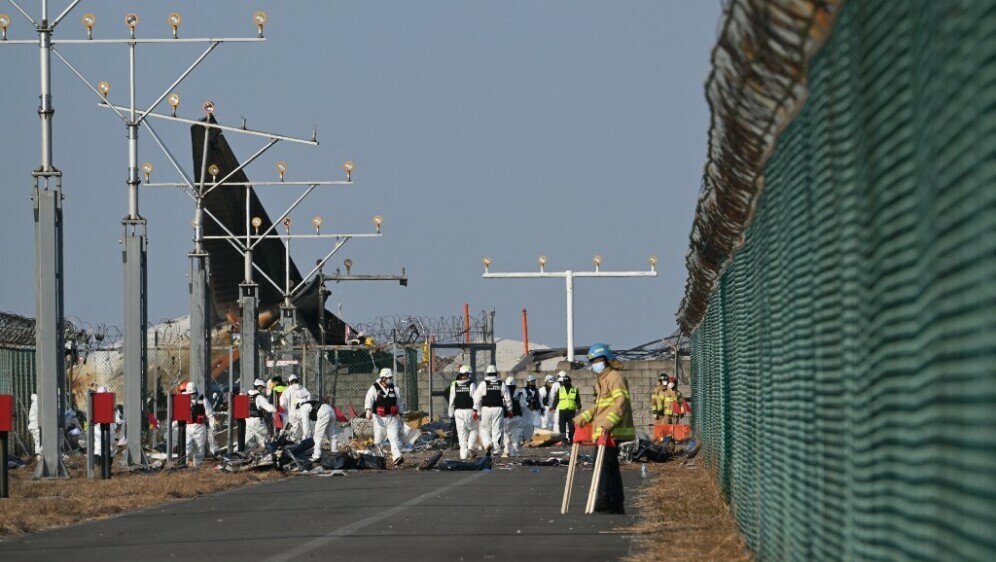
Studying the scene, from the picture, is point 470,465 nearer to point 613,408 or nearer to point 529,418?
point 613,408

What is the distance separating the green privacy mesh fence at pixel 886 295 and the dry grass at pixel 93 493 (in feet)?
27.4

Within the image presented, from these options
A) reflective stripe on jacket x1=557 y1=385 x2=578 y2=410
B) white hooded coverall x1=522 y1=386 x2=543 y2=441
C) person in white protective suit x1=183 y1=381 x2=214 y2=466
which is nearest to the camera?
person in white protective suit x1=183 y1=381 x2=214 y2=466

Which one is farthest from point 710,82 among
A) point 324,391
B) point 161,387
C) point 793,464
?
point 161,387

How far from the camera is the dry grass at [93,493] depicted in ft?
54.4

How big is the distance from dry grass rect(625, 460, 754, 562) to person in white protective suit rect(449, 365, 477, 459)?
35.3 feet

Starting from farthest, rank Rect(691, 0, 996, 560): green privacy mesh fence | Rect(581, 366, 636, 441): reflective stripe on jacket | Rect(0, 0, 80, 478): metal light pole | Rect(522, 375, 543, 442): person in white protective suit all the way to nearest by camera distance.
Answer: Rect(522, 375, 543, 442): person in white protective suit, Rect(0, 0, 80, 478): metal light pole, Rect(581, 366, 636, 441): reflective stripe on jacket, Rect(691, 0, 996, 560): green privacy mesh fence

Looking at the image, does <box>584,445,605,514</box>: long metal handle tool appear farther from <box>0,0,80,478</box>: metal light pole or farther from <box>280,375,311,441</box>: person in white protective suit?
<box>280,375,311,441</box>: person in white protective suit

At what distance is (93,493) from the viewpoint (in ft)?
68.8

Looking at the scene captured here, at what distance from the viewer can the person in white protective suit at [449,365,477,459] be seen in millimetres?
32625

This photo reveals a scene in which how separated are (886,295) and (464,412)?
27.7 m

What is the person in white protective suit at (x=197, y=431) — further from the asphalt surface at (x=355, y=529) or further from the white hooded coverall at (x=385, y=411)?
the asphalt surface at (x=355, y=529)

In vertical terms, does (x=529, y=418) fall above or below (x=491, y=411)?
below

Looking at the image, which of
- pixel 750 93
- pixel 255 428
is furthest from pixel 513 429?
pixel 750 93

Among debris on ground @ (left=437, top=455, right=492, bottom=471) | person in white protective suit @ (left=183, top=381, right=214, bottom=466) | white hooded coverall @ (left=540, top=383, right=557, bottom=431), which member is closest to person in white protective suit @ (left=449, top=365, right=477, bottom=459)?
person in white protective suit @ (left=183, top=381, right=214, bottom=466)
